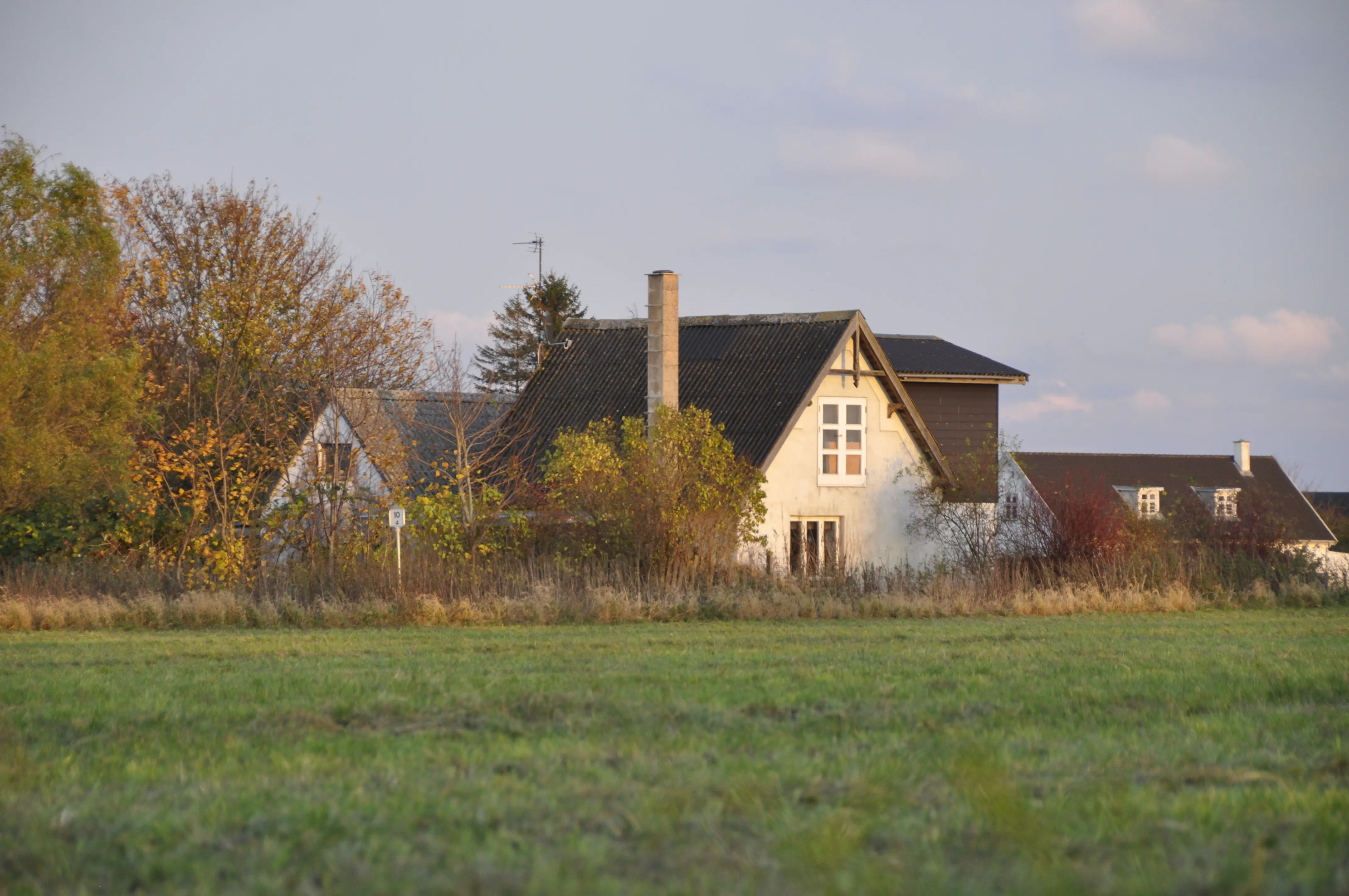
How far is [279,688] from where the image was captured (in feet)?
31.9

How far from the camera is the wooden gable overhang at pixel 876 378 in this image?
3306 centimetres

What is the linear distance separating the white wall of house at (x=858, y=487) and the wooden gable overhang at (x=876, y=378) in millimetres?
124

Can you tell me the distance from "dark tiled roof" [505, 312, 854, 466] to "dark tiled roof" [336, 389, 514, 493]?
1646 millimetres

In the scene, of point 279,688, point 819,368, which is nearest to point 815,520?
point 819,368

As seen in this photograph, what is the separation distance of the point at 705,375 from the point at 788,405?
2.96 m

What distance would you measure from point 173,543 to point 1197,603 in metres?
19.1

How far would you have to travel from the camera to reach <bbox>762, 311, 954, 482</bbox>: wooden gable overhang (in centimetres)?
3306

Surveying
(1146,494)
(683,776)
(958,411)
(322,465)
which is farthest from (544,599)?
(1146,494)

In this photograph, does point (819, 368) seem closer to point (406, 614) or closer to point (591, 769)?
point (406, 614)

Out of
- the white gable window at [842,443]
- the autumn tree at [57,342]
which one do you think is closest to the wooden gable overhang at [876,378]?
the white gable window at [842,443]

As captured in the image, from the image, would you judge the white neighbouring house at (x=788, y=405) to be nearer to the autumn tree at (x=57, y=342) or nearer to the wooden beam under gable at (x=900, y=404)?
the wooden beam under gable at (x=900, y=404)

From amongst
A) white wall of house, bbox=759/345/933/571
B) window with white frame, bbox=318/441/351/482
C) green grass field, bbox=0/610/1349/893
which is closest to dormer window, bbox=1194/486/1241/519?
white wall of house, bbox=759/345/933/571

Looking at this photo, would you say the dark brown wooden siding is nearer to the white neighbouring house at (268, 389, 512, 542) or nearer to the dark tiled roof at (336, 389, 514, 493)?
the dark tiled roof at (336, 389, 514, 493)

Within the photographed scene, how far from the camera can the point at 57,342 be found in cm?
2130
